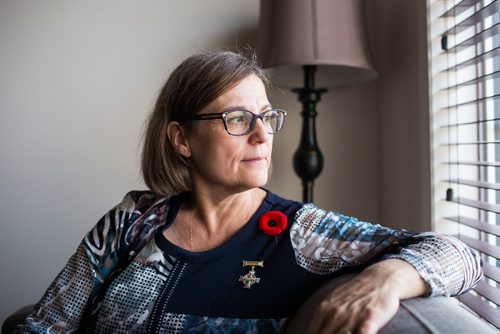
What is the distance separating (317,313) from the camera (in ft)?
2.83

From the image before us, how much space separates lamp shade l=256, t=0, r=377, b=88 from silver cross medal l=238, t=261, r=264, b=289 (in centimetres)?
83

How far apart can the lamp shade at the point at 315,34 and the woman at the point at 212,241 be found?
1.51ft

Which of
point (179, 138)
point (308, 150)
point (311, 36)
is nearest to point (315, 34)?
point (311, 36)

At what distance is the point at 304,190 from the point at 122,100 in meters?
0.96

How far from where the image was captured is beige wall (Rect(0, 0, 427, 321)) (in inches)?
88.4

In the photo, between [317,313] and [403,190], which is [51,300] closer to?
[317,313]

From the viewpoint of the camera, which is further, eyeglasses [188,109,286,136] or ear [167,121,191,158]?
ear [167,121,191,158]

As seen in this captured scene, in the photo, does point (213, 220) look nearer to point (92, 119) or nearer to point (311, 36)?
point (311, 36)

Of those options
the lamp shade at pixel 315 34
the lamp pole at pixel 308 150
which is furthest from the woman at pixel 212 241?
the lamp pole at pixel 308 150

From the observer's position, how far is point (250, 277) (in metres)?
1.18

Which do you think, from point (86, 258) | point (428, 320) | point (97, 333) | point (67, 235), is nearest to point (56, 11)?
point (67, 235)

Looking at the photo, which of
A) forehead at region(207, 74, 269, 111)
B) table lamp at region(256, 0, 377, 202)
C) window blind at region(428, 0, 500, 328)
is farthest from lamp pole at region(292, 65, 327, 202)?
forehead at region(207, 74, 269, 111)

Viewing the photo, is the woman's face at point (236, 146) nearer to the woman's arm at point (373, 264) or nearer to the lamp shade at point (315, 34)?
the woman's arm at point (373, 264)

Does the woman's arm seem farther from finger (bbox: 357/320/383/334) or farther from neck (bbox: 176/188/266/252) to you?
neck (bbox: 176/188/266/252)
